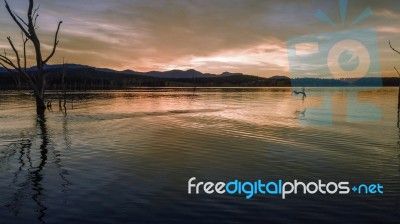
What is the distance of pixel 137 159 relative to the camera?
1523 centimetres

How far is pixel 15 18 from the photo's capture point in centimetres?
3388

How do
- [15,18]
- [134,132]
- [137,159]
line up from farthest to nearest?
1. [15,18]
2. [134,132]
3. [137,159]

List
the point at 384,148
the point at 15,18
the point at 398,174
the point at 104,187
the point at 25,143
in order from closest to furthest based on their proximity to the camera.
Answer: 1. the point at 104,187
2. the point at 398,174
3. the point at 384,148
4. the point at 25,143
5. the point at 15,18

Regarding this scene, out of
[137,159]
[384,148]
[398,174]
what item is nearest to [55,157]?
[137,159]

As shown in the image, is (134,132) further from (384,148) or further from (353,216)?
(353,216)

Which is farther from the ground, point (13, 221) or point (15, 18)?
point (15, 18)

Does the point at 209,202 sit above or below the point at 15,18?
below

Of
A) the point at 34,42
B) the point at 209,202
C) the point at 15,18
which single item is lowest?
the point at 209,202

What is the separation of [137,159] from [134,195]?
5.27 m

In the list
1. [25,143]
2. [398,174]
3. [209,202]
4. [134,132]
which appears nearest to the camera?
[209,202]

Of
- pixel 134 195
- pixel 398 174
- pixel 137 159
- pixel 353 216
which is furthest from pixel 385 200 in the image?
pixel 137 159

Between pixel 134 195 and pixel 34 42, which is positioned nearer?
pixel 134 195

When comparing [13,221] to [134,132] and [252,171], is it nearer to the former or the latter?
[252,171]

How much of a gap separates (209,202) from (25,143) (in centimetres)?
1460
